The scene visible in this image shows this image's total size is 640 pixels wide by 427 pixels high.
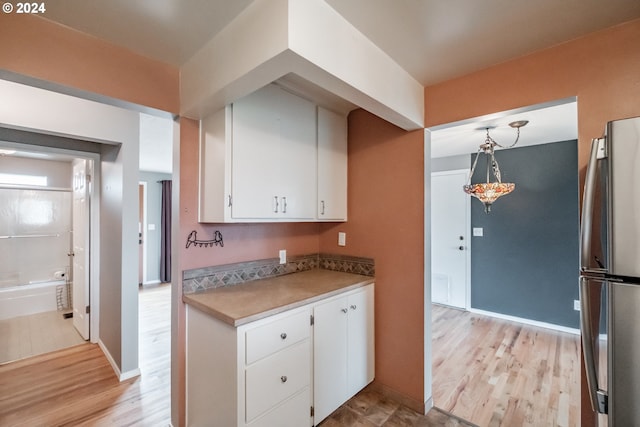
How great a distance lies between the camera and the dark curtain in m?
5.73

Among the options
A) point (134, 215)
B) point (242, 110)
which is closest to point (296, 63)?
point (242, 110)

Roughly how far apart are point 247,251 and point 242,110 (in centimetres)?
104

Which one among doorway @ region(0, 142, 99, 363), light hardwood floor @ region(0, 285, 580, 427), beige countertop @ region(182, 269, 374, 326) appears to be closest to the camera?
beige countertop @ region(182, 269, 374, 326)

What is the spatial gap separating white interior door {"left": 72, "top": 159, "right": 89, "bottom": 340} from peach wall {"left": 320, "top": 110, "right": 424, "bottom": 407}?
297cm

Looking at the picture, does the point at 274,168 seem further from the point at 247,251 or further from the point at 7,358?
the point at 7,358

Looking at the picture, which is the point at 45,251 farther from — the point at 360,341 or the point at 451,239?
the point at 451,239

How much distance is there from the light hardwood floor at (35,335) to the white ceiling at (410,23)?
3.33 meters

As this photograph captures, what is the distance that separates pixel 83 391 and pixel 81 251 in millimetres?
1671

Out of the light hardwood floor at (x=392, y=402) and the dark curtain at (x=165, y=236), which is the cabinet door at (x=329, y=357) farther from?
the dark curtain at (x=165, y=236)

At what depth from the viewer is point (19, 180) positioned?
13.0ft

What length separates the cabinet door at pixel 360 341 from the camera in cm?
202

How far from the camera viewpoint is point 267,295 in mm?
1717

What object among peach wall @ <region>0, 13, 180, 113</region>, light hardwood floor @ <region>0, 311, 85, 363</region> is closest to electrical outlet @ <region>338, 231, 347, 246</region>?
peach wall @ <region>0, 13, 180, 113</region>

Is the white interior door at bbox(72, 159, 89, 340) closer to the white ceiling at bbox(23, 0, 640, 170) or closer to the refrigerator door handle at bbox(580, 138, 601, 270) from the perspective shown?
the white ceiling at bbox(23, 0, 640, 170)
